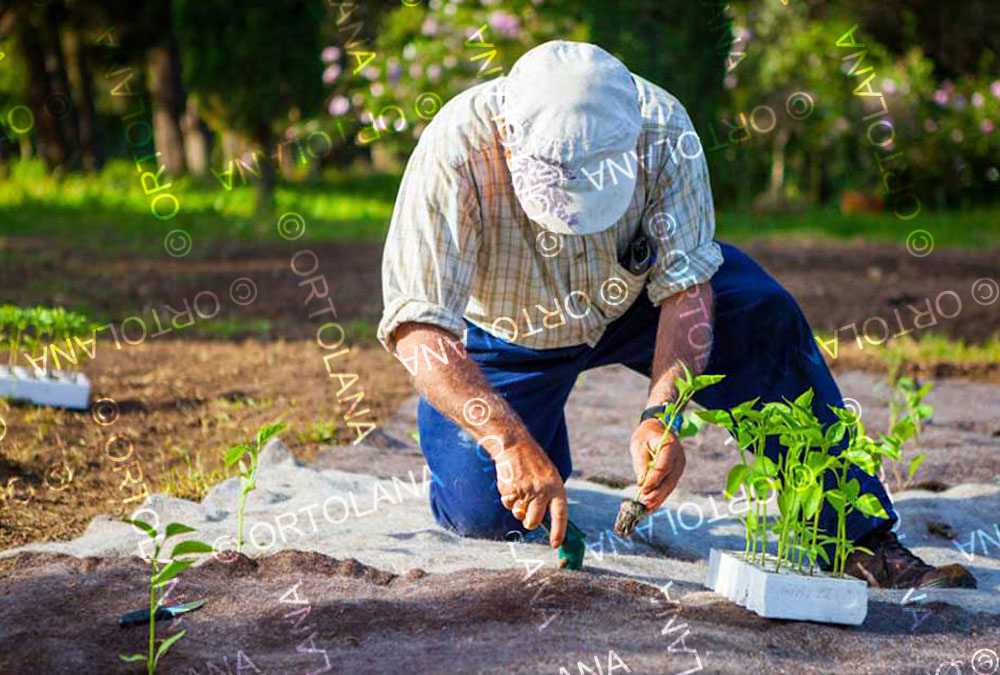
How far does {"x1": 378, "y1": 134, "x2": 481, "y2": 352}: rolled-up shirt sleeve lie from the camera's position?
9.46 ft

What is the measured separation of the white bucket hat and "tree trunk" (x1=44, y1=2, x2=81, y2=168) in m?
14.9

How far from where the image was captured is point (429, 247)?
9.48 ft

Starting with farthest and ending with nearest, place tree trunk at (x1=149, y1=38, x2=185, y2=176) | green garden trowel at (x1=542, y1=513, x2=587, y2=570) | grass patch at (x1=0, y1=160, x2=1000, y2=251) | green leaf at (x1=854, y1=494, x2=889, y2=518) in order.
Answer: tree trunk at (x1=149, y1=38, x2=185, y2=176) < grass patch at (x1=0, y1=160, x2=1000, y2=251) < green garden trowel at (x1=542, y1=513, x2=587, y2=570) < green leaf at (x1=854, y1=494, x2=889, y2=518)

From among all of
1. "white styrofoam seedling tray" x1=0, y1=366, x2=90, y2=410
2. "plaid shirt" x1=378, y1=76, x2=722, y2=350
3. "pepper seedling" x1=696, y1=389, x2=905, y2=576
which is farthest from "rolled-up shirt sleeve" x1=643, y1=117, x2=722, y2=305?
"white styrofoam seedling tray" x1=0, y1=366, x2=90, y2=410

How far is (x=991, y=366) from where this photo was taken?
626 centimetres

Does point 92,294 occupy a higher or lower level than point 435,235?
lower

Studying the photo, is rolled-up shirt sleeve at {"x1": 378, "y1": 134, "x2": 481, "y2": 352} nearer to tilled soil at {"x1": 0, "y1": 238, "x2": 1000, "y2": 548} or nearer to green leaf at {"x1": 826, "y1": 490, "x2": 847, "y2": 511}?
green leaf at {"x1": 826, "y1": 490, "x2": 847, "y2": 511}

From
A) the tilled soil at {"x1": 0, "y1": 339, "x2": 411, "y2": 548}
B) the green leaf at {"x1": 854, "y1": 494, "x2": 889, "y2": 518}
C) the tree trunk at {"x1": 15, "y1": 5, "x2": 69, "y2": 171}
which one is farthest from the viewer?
the tree trunk at {"x1": 15, "y1": 5, "x2": 69, "y2": 171}

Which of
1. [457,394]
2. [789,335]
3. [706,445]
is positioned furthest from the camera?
[706,445]

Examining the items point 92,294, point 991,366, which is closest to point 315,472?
point 991,366

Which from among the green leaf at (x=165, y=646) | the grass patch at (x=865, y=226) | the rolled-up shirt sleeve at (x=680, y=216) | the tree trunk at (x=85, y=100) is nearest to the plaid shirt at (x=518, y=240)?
the rolled-up shirt sleeve at (x=680, y=216)

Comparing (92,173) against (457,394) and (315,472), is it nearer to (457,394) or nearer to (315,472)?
(315,472)

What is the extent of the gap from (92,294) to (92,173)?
8876 millimetres

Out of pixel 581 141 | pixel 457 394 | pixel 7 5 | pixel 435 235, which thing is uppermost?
pixel 7 5
